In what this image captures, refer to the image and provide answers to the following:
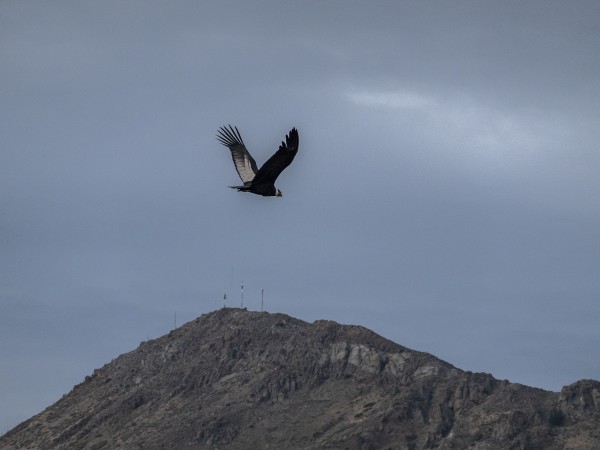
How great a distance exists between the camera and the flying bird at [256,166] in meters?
76.1

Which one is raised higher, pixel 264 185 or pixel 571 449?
pixel 571 449

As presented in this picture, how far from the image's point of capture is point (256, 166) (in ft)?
273

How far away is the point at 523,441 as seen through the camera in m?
199

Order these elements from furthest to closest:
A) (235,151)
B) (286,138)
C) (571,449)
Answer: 1. (571,449)
2. (235,151)
3. (286,138)

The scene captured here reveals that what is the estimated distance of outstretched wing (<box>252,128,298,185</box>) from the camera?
75562mm

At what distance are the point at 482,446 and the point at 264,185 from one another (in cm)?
12540

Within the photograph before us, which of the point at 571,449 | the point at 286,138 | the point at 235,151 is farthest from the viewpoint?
the point at 571,449

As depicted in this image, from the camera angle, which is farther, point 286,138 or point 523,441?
point 523,441

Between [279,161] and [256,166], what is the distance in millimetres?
6007

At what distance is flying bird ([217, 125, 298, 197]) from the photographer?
2995 inches

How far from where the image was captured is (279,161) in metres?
77.4

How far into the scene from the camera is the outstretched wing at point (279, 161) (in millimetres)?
75562

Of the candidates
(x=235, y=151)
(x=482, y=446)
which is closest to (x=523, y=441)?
(x=482, y=446)

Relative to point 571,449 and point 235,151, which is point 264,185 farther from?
point 571,449
